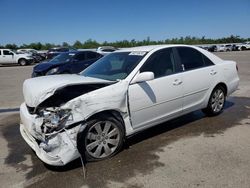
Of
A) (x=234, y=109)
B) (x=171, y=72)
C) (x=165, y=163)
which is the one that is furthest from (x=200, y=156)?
(x=234, y=109)

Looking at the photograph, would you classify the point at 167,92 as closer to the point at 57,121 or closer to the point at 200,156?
the point at 200,156

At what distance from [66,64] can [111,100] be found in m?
8.51

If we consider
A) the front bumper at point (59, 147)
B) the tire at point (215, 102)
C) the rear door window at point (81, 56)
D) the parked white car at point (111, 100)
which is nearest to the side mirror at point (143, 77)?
the parked white car at point (111, 100)

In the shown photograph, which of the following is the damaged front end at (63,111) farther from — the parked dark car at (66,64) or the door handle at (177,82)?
the parked dark car at (66,64)

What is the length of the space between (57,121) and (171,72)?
7.44 ft

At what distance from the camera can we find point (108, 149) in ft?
13.1

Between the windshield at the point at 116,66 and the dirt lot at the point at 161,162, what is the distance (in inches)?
47.0

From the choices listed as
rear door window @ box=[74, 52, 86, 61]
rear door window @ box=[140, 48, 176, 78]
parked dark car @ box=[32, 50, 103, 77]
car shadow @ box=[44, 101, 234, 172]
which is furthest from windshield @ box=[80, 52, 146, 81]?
rear door window @ box=[74, 52, 86, 61]

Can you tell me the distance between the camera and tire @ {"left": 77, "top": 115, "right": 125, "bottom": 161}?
372cm

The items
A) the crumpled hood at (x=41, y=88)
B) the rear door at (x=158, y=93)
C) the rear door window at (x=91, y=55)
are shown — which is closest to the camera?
the crumpled hood at (x=41, y=88)

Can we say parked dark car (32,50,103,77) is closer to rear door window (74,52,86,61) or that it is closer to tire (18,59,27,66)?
rear door window (74,52,86,61)

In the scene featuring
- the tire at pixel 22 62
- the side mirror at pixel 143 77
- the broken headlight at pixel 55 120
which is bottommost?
the tire at pixel 22 62

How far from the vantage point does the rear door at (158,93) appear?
420 cm

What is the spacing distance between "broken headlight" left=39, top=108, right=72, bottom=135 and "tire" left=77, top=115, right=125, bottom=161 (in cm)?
28
